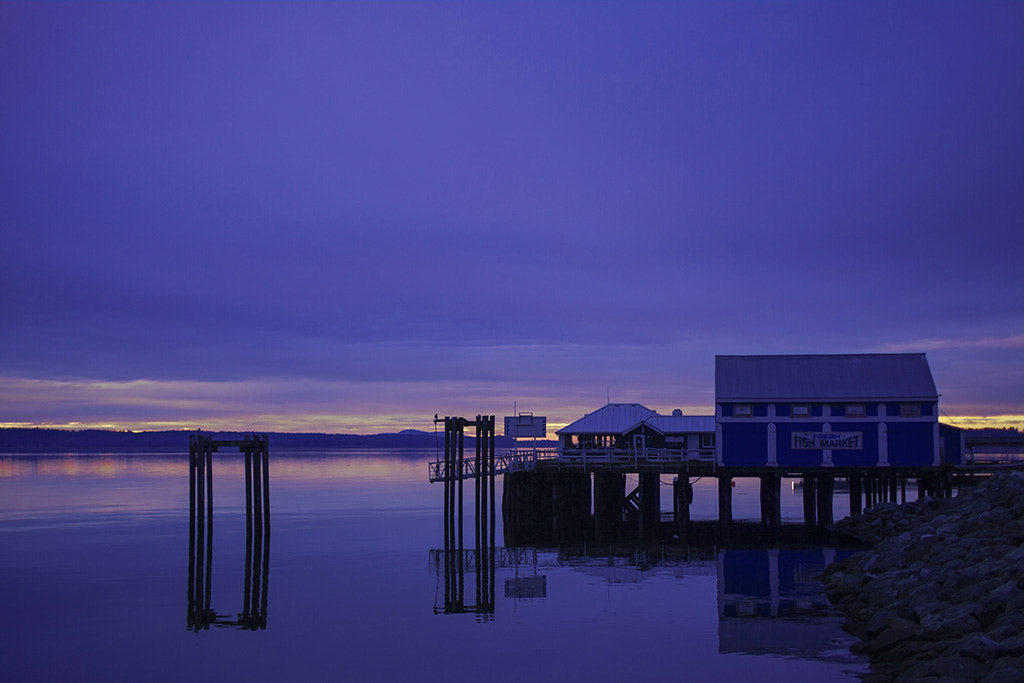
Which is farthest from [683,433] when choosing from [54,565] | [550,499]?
[54,565]

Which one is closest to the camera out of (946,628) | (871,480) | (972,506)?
(946,628)

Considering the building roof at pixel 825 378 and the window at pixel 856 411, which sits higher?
the building roof at pixel 825 378

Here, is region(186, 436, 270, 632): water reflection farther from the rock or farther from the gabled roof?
the gabled roof

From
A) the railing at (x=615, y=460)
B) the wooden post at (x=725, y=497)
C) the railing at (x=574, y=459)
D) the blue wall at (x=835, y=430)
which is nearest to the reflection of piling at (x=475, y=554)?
the railing at (x=574, y=459)

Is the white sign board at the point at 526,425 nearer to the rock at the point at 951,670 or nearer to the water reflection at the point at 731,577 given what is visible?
the water reflection at the point at 731,577

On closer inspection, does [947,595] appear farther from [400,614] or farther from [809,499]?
[809,499]

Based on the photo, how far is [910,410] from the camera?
45000 mm

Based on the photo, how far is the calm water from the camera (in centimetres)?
2098

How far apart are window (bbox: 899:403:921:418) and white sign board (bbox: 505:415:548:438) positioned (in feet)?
57.6

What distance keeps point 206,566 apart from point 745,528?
86.1 feet

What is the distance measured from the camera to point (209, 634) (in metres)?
24.6

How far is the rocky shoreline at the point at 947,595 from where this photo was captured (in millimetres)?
16531

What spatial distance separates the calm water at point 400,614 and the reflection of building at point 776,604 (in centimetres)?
8

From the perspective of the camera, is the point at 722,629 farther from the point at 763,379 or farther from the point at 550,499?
the point at 550,499
